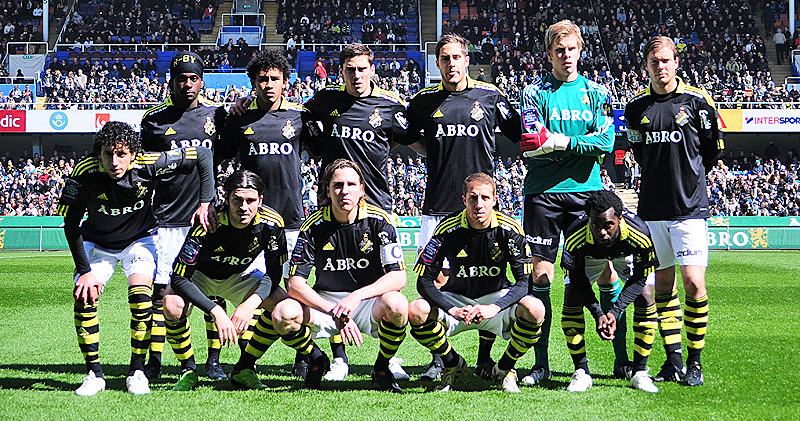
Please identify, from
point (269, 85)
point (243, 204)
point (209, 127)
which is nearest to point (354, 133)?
point (269, 85)

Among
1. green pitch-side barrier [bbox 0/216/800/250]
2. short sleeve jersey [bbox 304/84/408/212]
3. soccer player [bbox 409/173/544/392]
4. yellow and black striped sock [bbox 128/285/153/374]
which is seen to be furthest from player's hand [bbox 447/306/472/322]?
green pitch-side barrier [bbox 0/216/800/250]

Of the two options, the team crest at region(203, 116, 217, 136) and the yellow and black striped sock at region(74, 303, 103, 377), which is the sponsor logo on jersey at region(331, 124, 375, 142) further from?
the yellow and black striped sock at region(74, 303, 103, 377)

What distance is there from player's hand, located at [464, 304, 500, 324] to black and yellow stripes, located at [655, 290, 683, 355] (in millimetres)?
1499

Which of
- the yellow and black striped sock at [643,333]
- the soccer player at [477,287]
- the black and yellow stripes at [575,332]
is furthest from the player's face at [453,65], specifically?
the yellow and black striped sock at [643,333]

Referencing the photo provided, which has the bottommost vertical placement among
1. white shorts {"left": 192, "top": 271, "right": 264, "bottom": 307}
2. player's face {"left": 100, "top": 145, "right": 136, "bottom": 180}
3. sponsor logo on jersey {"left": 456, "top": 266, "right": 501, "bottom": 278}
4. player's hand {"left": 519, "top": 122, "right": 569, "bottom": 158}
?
white shorts {"left": 192, "top": 271, "right": 264, "bottom": 307}

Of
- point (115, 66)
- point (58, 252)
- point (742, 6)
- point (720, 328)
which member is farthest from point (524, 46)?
point (720, 328)

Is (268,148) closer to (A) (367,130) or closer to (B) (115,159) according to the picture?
(A) (367,130)

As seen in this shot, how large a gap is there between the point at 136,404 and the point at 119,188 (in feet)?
5.22

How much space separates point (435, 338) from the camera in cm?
550

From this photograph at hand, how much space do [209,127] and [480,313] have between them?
2946 mm

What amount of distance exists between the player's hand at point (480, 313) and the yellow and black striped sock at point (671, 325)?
4.92ft

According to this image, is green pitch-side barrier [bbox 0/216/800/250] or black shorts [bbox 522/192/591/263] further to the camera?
green pitch-side barrier [bbox 0/216/800/250]

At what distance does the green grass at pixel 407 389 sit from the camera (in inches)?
190

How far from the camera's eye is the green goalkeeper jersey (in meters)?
5.92
